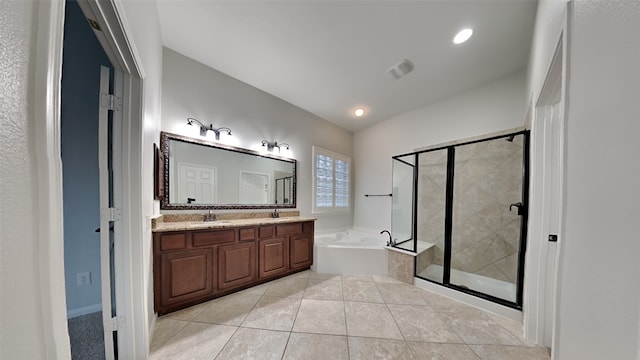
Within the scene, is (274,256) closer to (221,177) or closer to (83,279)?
(221,177)

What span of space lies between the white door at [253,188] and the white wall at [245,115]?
43 centimetres

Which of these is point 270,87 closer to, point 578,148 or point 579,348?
point 578,148

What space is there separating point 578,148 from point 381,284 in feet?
7.47

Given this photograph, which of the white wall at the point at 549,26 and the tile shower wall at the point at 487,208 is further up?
the white wall at the point at 549,26

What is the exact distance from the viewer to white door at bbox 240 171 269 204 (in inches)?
111

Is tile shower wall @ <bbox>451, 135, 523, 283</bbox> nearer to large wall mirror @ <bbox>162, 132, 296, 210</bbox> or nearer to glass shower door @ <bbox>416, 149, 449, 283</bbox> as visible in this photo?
glass shower door @ <bbox>416, 149, 449, 283</bbox>

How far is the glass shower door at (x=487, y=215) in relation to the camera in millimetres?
2439

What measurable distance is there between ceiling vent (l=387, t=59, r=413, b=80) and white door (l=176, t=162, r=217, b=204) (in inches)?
101

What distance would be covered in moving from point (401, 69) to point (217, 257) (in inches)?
120

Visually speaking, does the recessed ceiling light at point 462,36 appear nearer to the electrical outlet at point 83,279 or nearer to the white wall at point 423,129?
the white wall at point 423,129

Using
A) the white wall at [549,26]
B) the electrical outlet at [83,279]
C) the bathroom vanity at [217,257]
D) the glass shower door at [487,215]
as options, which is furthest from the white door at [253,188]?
the white wall at [549,26]

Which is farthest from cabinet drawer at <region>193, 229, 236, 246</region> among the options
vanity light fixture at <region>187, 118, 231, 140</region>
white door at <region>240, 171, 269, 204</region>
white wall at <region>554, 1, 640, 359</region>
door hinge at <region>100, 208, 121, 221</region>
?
white wall at <region>554, 1, 640, 359</region>

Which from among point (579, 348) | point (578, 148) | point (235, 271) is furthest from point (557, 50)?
point (235, 271)

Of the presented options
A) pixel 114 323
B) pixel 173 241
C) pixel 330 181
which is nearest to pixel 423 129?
pixel 330 181
